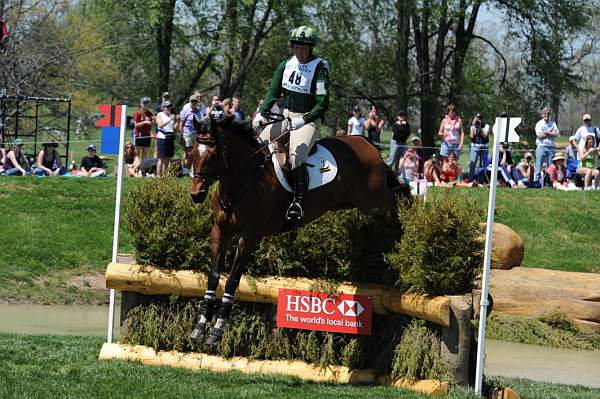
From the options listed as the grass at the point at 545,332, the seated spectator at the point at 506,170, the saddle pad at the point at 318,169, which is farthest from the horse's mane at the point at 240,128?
the seated spectator at the point at 506,170

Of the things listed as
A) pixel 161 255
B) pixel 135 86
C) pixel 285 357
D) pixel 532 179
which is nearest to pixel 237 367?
pixel 285 357

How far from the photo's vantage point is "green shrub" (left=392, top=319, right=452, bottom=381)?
918 cm

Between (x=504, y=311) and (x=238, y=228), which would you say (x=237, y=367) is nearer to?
(x=238, y=228)

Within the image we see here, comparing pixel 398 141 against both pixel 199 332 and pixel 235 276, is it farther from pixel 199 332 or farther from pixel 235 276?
pixel 199 332

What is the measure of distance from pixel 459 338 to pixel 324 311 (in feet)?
4.58

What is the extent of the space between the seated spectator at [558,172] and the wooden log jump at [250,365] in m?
13.1

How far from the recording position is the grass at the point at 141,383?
8312mm

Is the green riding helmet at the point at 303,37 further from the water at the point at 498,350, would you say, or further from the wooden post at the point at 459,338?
the water at the point at 498,350

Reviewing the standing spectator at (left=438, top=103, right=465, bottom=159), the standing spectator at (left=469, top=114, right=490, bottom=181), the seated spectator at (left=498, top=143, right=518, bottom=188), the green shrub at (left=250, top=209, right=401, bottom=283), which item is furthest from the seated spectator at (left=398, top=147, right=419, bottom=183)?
the green shrub at (left=250, top=209, right=401, bottom=283)

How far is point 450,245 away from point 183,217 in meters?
2.76

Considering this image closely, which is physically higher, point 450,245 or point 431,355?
point 450,245

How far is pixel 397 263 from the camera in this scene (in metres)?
9.46

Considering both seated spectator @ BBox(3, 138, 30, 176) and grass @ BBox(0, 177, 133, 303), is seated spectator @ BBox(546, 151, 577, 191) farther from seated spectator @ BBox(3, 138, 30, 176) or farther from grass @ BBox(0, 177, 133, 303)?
seated spectator @ BBox(3, 138, 30, 176)

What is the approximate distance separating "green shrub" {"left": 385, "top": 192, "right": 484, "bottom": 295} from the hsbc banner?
0.50 m
